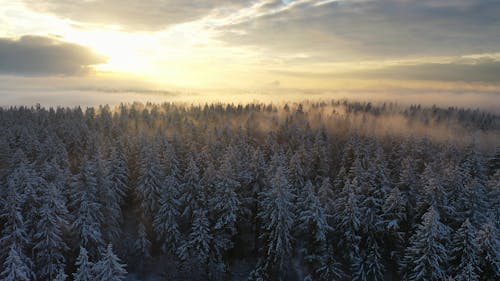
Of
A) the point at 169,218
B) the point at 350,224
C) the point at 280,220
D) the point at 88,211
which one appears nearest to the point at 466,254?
the point at 350,224

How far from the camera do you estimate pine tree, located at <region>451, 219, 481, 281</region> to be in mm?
30078

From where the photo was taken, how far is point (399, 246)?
39.8 metres

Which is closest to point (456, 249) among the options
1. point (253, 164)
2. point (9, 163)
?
point (253, 164)

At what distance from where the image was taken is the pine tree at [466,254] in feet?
98.7

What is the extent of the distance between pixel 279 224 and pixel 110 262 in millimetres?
20064

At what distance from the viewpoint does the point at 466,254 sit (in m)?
31.5

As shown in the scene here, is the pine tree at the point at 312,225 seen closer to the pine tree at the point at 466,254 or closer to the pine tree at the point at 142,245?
the pine tree at the point at 466,254

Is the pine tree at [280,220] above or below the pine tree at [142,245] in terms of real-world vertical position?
above

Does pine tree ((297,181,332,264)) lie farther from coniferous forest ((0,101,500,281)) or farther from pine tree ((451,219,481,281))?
pine tree ((451,219,481,281))

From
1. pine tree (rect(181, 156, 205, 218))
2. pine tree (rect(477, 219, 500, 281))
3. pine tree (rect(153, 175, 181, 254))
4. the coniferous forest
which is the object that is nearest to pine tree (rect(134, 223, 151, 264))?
the coniferous forest

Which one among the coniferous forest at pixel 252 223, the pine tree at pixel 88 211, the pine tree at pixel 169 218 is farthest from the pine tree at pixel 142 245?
the pine tree at pixel 88 211

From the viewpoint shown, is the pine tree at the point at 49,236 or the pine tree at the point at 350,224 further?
the pine tree at the point at 350,224

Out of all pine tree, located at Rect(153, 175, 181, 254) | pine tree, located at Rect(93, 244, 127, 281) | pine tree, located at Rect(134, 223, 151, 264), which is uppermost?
pine tree, located at Rect(93, 244, 127, 281)

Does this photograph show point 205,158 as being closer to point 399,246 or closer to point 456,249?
point 399,246
